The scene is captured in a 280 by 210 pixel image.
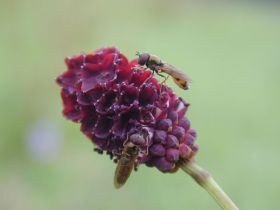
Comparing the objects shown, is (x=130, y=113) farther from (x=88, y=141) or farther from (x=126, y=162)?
(x=88, y=141)

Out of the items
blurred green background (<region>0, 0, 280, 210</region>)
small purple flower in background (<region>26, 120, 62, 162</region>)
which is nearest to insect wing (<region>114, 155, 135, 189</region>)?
blurred green background (<region>0, 0, 280, 210</region>)

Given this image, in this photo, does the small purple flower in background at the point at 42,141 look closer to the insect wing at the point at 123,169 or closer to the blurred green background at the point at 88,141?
the blurred green background at the point at 88,141

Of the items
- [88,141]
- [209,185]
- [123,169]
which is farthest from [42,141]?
[209,185]

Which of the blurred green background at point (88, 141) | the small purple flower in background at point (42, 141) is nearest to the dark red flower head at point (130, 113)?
the blurred green background at point (88, 141)

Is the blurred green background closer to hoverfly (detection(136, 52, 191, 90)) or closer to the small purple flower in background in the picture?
the small purple flower in background

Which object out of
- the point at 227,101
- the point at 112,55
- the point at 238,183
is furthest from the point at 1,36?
the point at 112,55

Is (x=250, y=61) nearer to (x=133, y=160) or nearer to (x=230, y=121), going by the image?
(x=230, y=121)
